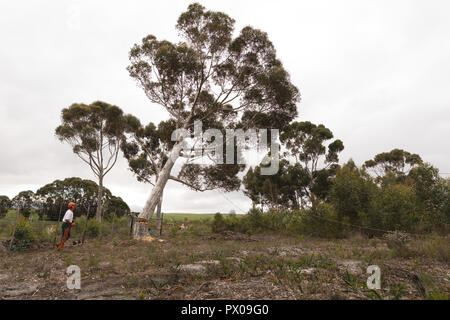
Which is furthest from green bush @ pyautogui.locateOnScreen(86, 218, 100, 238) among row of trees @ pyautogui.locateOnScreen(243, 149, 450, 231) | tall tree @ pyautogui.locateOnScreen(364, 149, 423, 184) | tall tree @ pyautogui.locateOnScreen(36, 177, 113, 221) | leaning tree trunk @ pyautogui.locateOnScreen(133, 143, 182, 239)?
tall tree @ pyautogui.locateOnScreen(364, 149, 423, 184)

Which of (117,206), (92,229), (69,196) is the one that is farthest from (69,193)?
(92,229)

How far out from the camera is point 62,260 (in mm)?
7559

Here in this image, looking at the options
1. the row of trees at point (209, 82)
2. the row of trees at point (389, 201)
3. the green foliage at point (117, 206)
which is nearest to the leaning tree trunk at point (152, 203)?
the row of trees at point (209, 82)

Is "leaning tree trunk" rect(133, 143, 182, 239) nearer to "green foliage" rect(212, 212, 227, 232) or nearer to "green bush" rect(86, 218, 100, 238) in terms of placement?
"green bush" rect(86, 218, 100, 238)

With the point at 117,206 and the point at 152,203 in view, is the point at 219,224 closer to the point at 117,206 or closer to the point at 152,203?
the point at 152,203

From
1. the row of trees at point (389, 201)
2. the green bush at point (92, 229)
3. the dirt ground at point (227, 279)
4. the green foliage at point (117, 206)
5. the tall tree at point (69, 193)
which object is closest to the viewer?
the dirt ground at point (227, 279)

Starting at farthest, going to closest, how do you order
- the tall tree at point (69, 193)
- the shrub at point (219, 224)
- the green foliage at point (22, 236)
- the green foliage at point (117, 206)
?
the green foliage at point (117, 206), the tall tree at point (69, 193), the shrub at point (219, 224), the green foliage at point (22, 236)

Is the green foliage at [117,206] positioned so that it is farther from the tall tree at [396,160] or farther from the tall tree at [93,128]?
the tall tree at [396,160]

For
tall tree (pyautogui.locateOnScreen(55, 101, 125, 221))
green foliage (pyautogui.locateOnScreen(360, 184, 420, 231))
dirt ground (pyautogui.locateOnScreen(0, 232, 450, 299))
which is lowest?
dirt ground (pyautogui.locateOnScreen(0, 232, 450, 299))

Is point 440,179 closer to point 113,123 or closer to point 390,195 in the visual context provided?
point 390,195

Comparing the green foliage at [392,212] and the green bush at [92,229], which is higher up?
the green foliage at [392,212]

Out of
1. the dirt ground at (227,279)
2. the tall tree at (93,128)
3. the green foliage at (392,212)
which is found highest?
the tall tree at (93,128)

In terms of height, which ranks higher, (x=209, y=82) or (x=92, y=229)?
(x=209, y=82)
